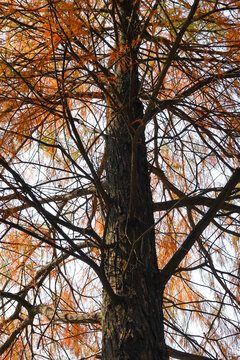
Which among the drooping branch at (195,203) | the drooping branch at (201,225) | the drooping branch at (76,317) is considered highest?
the drooping branch at (195,203)

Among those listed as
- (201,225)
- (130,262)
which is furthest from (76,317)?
(201,225)

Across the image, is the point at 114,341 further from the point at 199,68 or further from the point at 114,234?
the point at 199,68

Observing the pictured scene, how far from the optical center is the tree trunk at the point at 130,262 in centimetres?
162

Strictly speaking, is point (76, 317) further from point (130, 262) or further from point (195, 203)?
point (195, 203)

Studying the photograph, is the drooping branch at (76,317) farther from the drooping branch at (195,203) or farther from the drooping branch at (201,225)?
the drooping branch at (195,203)

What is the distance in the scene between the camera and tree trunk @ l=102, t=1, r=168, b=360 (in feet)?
5.31

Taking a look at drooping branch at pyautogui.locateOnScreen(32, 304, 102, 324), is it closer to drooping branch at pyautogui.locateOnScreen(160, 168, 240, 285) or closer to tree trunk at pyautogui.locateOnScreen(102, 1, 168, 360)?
tree trunk at pyautogui.locateOnScreen(102, 1, 168, 360)

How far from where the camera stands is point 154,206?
2.19m

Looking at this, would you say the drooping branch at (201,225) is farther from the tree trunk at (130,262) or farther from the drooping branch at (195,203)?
the drooping branch at (195,203)

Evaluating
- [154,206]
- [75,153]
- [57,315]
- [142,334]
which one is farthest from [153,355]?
[75,153]

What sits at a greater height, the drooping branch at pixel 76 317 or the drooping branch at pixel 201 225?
the drooping branch at pixel 201 225

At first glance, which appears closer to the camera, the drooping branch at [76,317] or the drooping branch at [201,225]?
the drooping branch at [201,225]

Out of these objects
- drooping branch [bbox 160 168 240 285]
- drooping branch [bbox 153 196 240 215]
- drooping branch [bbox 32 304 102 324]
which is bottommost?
drooping branch [bbox 32 304 102 324]

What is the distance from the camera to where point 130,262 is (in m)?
1.80
